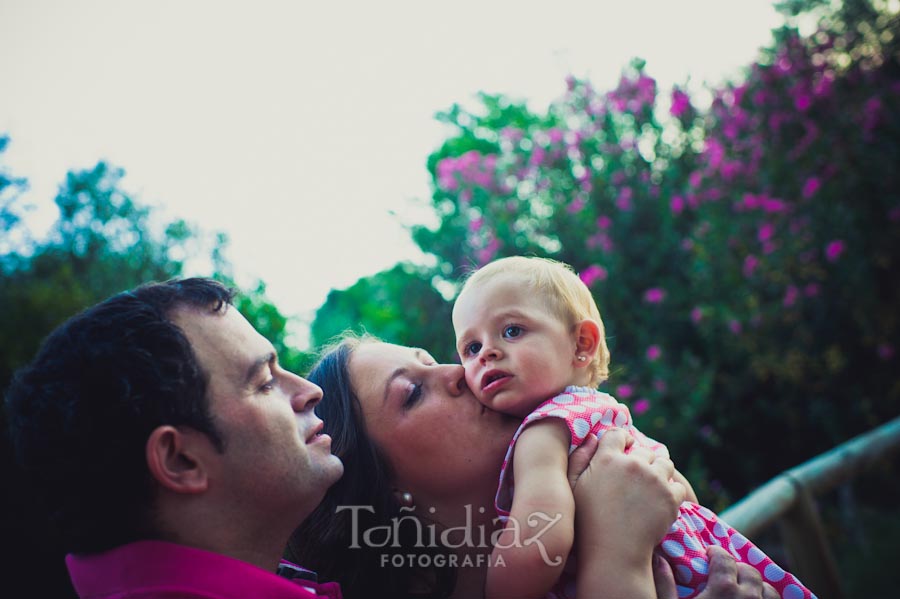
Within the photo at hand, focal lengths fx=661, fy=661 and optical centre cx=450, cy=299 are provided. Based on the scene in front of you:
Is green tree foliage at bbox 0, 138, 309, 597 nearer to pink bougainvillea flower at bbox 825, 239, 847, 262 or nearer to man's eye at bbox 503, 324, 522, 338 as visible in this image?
man's eye at bbox 503, 324, 522, 338

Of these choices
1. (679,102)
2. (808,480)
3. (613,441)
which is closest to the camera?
(613,441)

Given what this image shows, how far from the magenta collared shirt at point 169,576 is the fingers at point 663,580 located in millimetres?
868

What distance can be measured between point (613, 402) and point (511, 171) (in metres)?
5.47

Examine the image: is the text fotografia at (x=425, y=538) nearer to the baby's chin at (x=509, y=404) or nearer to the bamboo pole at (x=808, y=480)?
the baby's chin at (x=509, y=404)

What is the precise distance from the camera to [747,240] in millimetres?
6000

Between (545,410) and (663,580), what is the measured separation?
508 millimetres

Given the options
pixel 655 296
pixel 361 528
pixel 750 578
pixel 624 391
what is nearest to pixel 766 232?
pixel 655 296

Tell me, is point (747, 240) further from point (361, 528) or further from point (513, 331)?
point (361, 528)

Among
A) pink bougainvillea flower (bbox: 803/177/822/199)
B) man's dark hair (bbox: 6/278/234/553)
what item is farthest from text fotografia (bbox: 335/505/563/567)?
pink bougainvillea flower (bbox: 803/177/822/199)

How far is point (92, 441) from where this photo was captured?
4.58 ft

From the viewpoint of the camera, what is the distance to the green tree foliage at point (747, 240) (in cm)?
574

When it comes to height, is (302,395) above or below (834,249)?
above

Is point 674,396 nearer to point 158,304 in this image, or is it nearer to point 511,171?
point 511,171

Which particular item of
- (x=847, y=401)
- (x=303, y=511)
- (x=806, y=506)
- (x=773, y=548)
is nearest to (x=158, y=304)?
(x=303, y=511)
